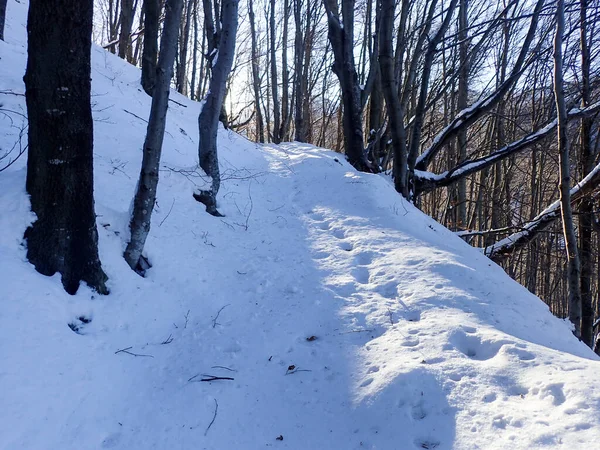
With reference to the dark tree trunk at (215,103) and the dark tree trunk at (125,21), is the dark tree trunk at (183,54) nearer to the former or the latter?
the dark tree trunk at (125,21)

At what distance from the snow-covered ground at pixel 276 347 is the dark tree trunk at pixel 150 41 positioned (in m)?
4.39

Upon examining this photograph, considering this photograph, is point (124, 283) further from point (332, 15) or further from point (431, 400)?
point (332, 15)

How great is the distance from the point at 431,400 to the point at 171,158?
5848mm

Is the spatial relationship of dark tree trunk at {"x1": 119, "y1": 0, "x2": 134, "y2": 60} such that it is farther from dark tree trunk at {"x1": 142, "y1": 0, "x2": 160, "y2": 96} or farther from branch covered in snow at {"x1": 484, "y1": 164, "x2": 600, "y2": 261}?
branch covered in snow at {"x1": 484, "y1": 164, "x2": 600, "y2": 261}

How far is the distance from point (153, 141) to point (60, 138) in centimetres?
100

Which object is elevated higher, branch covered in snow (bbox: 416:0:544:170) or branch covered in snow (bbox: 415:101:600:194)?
branch covered in snow (bbox: 416:0:544:170)

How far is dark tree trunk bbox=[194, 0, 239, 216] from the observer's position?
552 cm

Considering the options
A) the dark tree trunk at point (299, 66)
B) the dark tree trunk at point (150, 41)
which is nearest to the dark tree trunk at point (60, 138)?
the dark tree trunk at point (150, 41)

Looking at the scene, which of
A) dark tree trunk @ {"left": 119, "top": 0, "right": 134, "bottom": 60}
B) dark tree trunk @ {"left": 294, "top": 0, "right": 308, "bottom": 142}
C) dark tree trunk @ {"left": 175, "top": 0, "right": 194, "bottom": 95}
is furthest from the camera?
dark tree trunk @ {"left": 294, "top": 0, "right": 308, "bottom": 142}

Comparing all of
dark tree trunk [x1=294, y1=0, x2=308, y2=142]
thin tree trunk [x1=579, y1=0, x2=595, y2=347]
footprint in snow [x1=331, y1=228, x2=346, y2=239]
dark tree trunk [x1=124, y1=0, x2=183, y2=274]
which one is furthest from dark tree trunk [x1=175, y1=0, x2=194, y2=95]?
thin tree trunk [x1=579, y1=0, x2=595, y2=347]

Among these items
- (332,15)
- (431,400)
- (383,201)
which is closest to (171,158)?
(383,201)

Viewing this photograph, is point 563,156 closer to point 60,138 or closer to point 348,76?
point 60,138

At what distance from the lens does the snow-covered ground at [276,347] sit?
234cm

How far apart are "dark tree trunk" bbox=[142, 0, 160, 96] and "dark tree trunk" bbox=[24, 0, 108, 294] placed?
21.6 ft
